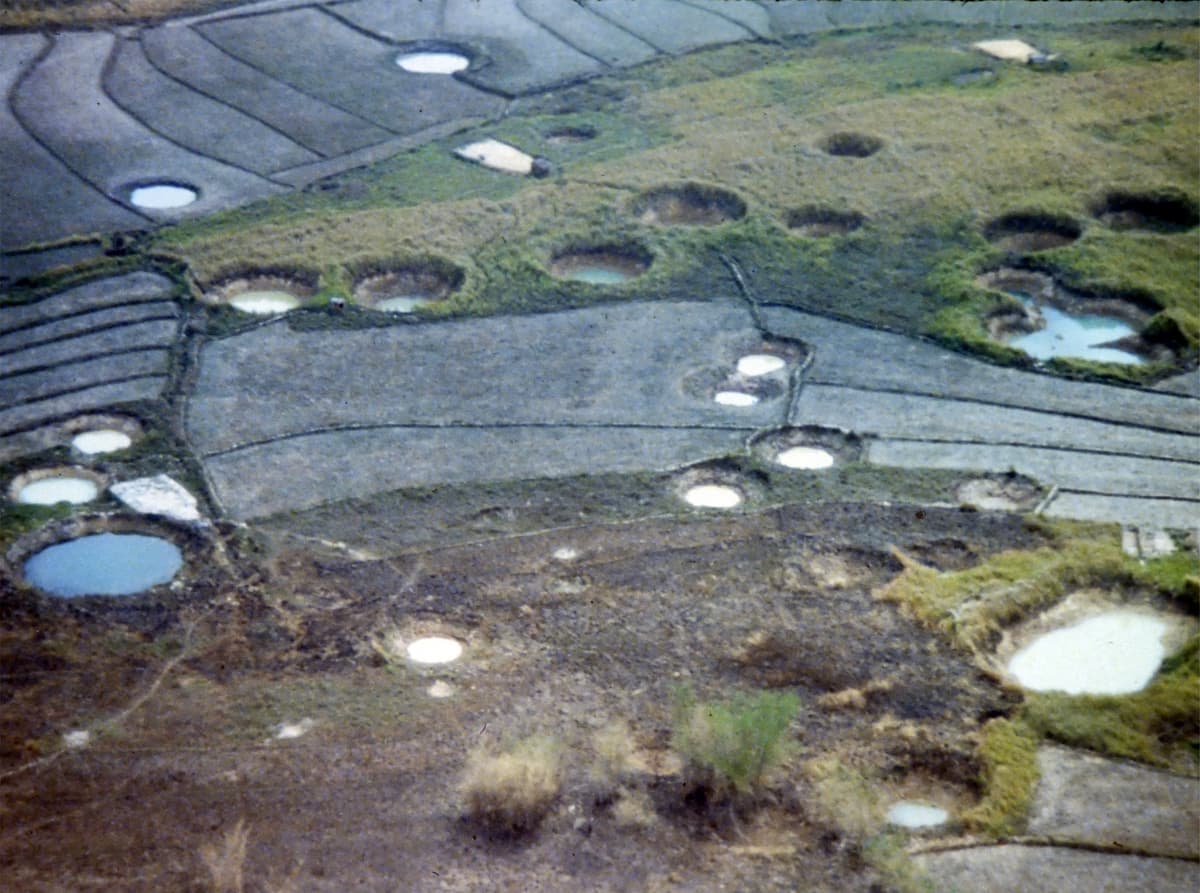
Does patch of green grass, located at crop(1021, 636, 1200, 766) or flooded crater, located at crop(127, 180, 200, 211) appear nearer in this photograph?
patch of green grass, located at crop(1021, 636, 1200, 766)

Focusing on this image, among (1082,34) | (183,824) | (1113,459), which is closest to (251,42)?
(1082,34)

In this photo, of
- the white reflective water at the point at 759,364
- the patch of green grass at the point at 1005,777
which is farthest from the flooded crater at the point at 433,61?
the patch of green grass at the point at 1005,777

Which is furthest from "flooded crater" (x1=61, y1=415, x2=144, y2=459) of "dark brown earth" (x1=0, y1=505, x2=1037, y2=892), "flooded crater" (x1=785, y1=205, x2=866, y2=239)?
"flooded crater" (x1=785, y1=205, x2=866, y2=239)

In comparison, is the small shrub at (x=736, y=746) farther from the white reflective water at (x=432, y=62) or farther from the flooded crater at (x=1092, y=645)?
the white reflective water at (x=432, y=62)

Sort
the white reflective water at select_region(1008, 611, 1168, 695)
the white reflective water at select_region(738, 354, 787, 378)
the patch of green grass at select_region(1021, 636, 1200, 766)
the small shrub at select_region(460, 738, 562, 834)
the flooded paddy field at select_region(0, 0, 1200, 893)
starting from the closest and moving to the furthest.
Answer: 1. the small shrub at select_region(460, 738, 562, 834)
2. the flooded paddy field at select_region(0, 0, 1200, 893)
3. the patch of green grass at select_region(1021, 636, 1200, 766)
4. the white reflective water at select_region(1008, 611, 1168, 695)
5. the white reflective water at select_region(738, 354, 787, 378)

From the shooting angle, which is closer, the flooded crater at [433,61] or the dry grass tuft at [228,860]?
the dry grass tuft at [228,860]

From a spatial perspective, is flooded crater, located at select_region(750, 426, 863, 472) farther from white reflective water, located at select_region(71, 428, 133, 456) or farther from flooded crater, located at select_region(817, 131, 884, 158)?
flooded crater, located at select_region(817, 131, 884, 158)
